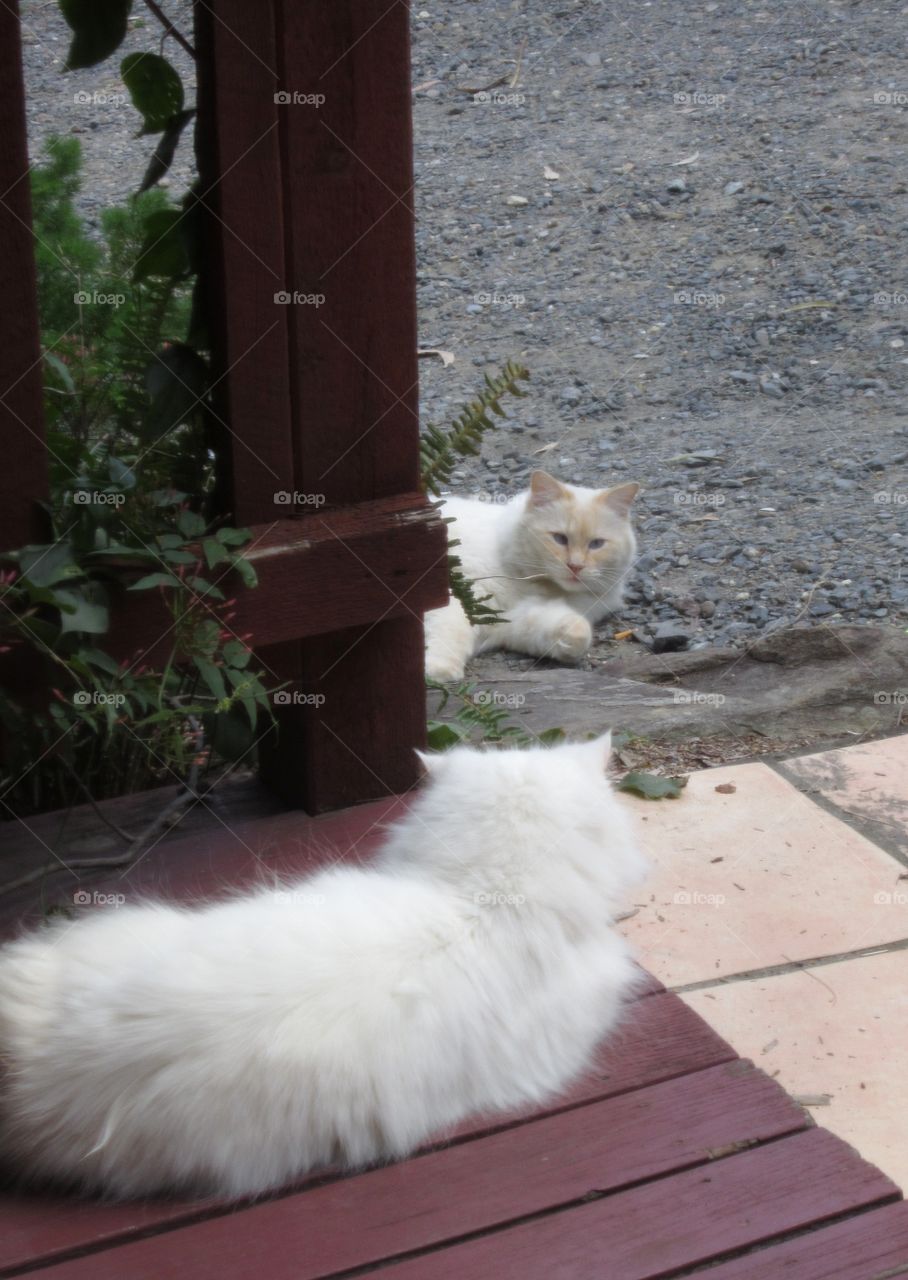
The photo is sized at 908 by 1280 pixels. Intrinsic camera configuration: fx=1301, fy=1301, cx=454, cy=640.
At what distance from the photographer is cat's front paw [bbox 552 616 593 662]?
4246 mm

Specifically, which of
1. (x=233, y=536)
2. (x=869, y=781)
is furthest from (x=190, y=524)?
(x=869, y=781)

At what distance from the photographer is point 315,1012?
5.10 feet

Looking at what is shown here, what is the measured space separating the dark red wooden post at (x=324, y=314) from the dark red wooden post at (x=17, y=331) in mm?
288

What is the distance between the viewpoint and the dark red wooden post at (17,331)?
1.76 metres

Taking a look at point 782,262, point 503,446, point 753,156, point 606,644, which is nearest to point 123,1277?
point 606,644

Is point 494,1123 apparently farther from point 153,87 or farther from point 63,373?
point 153,87

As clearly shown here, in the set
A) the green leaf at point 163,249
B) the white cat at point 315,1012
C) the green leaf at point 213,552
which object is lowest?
the white cat at point 315,1012

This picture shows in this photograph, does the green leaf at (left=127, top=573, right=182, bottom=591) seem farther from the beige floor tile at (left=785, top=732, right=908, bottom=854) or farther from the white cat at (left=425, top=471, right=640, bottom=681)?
the white cat at (left=425, top=471, right=640, bottom=681)

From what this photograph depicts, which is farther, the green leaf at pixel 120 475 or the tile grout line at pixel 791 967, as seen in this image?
the tile grout line at pixel 791 967

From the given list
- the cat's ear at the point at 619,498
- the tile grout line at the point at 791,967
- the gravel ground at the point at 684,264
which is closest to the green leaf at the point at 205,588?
the tile grout line at the point at 791,967

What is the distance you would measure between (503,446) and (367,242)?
4.03 meters

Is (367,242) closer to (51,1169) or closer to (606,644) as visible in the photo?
(51,1169)

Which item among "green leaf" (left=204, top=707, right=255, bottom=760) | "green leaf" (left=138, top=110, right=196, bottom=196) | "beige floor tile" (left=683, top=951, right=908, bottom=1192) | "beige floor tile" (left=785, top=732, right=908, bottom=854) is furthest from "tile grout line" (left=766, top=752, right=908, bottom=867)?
"green leaf" (left=138, top=110, right=196, bottom=196)

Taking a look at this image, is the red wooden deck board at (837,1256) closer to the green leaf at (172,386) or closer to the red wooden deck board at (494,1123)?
the red wooden deck board at (494,1123)
